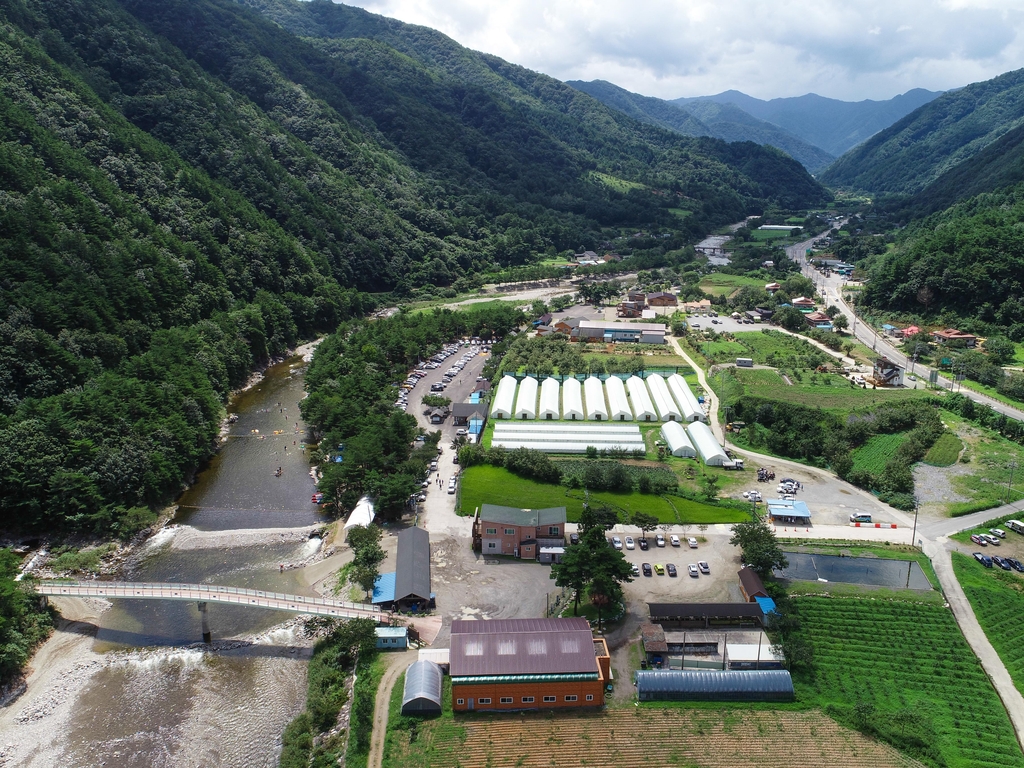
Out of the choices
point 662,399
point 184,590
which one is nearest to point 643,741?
point 184,590

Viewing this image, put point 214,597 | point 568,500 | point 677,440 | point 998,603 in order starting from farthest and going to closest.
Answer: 1. point 677,440
2. point 568,500
3. point 998,603
4. point 214,597

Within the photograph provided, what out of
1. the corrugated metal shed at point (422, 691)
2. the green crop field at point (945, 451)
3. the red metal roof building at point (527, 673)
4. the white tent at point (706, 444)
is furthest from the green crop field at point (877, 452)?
the corrugated metal shed at point (422, 691)

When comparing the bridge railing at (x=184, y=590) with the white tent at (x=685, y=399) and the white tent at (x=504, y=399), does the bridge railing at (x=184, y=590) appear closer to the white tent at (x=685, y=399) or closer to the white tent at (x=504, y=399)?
the white tent at (x=504, y=399)

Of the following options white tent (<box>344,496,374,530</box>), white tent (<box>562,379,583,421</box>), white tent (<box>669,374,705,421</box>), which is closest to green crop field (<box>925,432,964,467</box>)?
white tent (<box>669,374,705,421</box>)

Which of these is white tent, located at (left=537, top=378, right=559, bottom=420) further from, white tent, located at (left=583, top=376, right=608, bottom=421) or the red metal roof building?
the red metal roof building

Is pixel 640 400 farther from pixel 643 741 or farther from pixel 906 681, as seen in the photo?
pixel 643 741

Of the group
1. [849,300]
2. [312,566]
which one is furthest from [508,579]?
[849,300]
